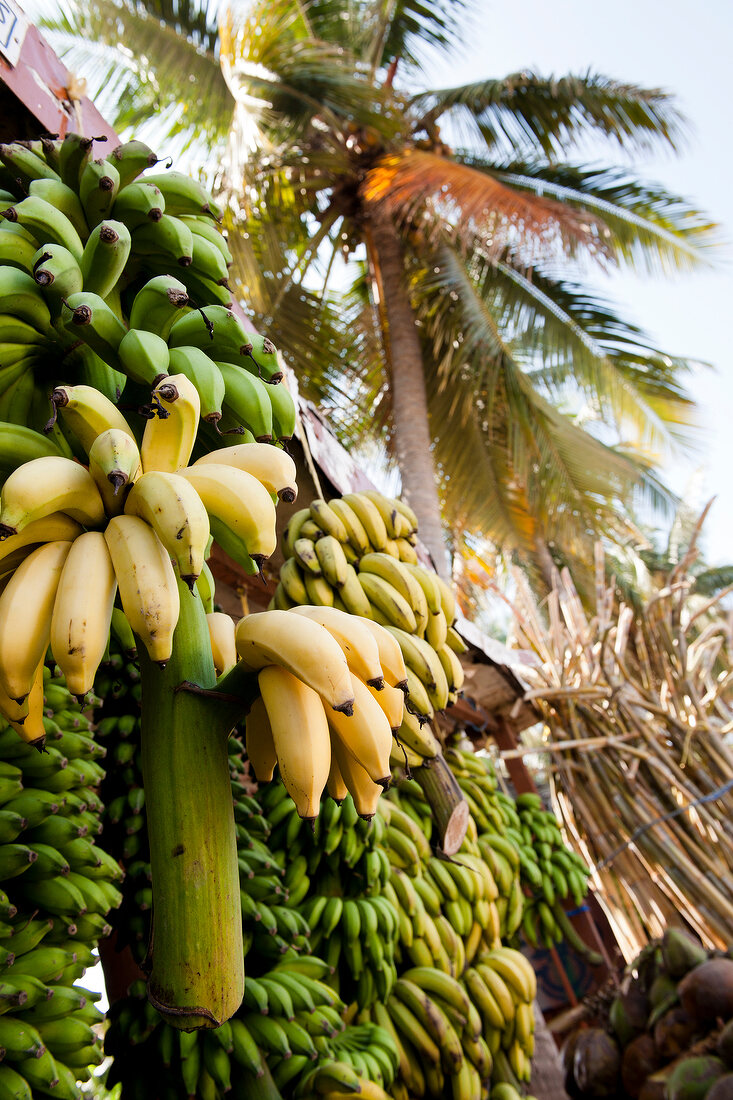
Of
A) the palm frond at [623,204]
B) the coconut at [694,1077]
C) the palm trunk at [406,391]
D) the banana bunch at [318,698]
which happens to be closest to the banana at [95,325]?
the banana bunch at [318,698]

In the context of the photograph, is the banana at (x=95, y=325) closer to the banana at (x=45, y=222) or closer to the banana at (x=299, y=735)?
the banana at (x=45, y=222)

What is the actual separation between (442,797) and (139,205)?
1.08m

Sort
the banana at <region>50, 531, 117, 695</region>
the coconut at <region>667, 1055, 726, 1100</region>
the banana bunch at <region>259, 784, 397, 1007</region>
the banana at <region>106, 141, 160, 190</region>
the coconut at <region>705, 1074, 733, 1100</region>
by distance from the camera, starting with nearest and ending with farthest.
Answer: the banana at <region>50, 531, 117, 695</region> < the banana at <region>106, 141, 160, 190</region> < the banana bunch at <region>259, 784, 397, 1007</region> < the coconut at <region>705, 1074, 733, 1100</region> < the coconut at <region>667, 1055, 726, 1100</region>

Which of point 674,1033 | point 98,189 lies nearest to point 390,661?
Answer: point 98,189

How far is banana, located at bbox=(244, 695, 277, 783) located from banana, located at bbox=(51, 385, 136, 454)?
349mm

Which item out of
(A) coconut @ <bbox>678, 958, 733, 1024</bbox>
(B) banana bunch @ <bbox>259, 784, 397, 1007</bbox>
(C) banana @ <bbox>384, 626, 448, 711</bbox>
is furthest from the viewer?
(A) coconut @ <bbox>678, 958, 733, 1024</bbox>

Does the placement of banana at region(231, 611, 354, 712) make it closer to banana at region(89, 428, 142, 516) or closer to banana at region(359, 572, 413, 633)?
banana at region(89, 428, 142, 516)

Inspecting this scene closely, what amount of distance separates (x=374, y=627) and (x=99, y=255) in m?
0.56

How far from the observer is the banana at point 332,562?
1.53m

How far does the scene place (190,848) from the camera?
0.72m

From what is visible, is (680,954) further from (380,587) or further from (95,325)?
(95,325)

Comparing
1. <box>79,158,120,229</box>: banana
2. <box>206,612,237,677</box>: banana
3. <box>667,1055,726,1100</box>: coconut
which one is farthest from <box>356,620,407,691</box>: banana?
<box>667,1055,726,1100</box>: coconut

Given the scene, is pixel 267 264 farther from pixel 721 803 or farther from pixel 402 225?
pixel 721 803

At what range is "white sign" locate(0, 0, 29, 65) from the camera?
1325mm
